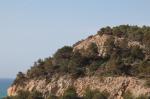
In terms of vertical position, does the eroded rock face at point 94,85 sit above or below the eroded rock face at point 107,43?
below

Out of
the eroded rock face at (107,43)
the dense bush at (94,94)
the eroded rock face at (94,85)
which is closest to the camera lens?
the dense bush at (94,94)

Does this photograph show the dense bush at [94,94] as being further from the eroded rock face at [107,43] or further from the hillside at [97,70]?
the eroded rock face at [107,43]

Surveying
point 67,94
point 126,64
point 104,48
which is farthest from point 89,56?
point 67,94

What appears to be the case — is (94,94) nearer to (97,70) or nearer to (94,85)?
(94,85)

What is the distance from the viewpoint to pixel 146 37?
5462 cm

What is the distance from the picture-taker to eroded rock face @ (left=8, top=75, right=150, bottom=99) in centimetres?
4622

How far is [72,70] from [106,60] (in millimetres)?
4319

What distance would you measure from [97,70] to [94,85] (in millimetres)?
2727

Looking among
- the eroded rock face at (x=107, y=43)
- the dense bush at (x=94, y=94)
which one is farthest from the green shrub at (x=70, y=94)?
the eroded rock face at (x=107, y=43)

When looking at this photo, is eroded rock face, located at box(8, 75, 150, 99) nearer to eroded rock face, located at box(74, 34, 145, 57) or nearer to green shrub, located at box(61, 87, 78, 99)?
green shrub, located at box(61, 87, 78, 99)

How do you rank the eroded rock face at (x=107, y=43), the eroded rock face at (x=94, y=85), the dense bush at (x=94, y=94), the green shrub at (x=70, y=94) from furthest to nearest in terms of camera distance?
the eroded rock face at (x=107, y=43) < the green shrub at (x=70, y=94) < the eroded rock face at (x=94, y=85) < the dense bush at (x=94, y=94)

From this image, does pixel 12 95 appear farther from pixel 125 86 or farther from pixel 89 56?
pixel 125 86

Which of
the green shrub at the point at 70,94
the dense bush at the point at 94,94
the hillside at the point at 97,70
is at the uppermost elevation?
the hillside at the point at 97,70

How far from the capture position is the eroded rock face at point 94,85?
46.2 m
